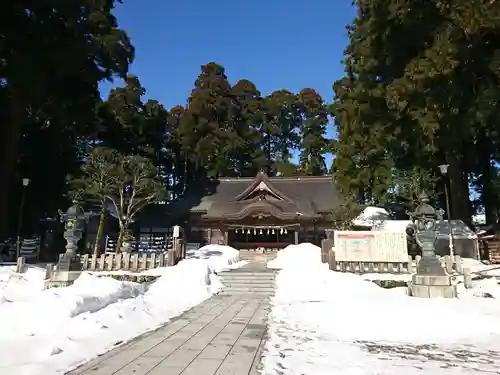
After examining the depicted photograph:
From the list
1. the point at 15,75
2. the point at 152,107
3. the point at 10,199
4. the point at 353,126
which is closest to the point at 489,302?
the point at 353,126

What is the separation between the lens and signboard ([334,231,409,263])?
44.5 feet

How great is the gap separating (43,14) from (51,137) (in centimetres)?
763

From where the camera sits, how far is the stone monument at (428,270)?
955 cm

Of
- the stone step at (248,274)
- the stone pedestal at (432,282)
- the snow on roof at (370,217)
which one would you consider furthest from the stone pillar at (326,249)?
the stone pedestal at (432,282)

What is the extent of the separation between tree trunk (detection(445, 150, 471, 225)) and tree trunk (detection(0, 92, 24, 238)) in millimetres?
22845

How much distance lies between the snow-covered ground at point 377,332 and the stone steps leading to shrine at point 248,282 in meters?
0.84

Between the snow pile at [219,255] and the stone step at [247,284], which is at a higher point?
the snow pile at [219,255]

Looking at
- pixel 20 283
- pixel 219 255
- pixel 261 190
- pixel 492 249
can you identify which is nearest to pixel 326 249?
pixel 219 255

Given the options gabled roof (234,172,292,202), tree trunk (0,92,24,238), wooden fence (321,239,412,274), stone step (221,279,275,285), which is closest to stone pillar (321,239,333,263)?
wooden fence (321,239,412,274)

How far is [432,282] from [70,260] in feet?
33.1

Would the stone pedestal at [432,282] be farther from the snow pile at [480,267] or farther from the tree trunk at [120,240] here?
the tree trunk at [120,240]

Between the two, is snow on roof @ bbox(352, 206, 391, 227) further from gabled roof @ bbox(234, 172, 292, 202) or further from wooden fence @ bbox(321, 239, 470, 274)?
gabled roof @ bbox(234, 172, 292, 202)

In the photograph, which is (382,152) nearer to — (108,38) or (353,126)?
(353,126)

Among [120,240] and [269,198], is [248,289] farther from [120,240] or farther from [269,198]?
[269,198]
